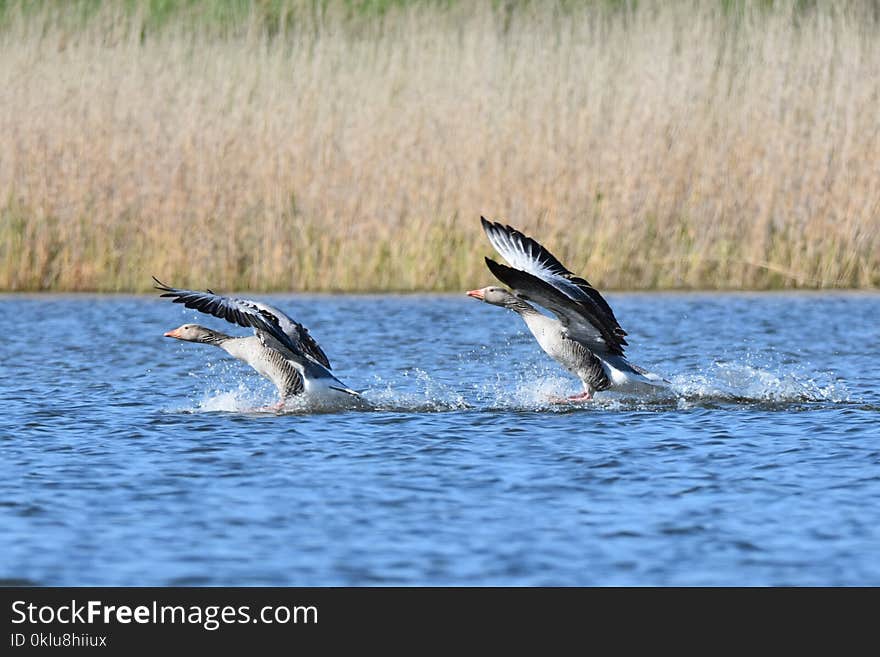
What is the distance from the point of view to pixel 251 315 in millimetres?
10695

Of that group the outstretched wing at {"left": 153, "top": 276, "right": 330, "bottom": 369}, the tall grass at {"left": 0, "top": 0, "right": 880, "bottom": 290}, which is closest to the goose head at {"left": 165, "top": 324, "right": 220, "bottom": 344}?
the outstretched wing at {"left": 153, "top": 276, "right": 330, "bottom": 369}

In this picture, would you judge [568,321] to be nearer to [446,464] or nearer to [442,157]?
[446,464]

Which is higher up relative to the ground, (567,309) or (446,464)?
(567,309)

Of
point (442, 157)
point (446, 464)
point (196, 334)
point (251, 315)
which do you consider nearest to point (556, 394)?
point (196, 334)

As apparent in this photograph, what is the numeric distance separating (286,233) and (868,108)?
6.33m

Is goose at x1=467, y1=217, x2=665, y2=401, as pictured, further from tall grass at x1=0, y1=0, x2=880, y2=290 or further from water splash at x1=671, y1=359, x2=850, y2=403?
tall grass at x1=0, y1=0, x2=880, y2=290

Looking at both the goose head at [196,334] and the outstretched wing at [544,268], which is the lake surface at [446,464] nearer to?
the goose head at [196,334]

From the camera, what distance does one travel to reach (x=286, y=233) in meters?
17.8

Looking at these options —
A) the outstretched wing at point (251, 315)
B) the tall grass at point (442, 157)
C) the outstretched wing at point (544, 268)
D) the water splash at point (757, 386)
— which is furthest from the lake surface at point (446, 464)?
the tall grass at point (442, 157)

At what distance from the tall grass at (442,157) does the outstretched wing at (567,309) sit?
565 cm

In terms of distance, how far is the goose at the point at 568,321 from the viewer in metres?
11.4

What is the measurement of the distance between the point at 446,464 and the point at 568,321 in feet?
9.08

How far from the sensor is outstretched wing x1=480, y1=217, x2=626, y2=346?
11250 millimetres
